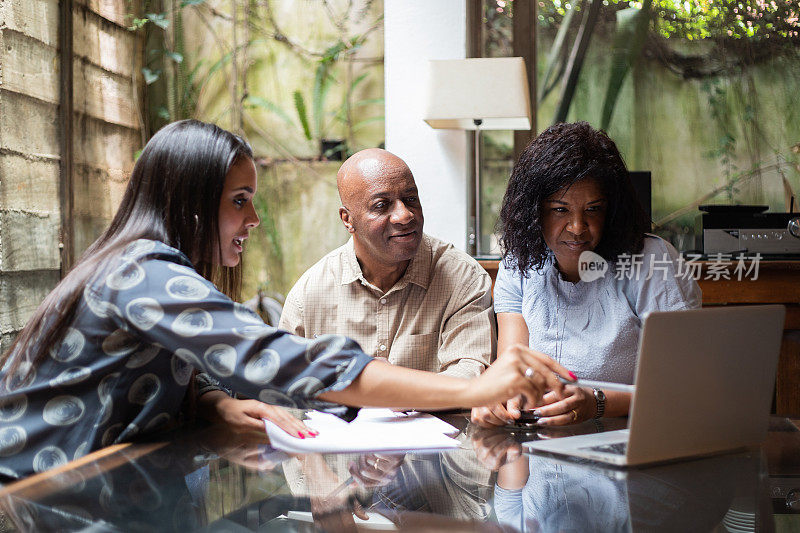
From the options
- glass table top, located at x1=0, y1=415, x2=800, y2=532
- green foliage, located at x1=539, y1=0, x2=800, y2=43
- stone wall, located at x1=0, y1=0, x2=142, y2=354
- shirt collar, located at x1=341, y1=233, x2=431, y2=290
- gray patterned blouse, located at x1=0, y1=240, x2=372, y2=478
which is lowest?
glass table top, located at x1=0, y1=415, x2=800, y2=532

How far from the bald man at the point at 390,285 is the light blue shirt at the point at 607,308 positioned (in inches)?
6.3

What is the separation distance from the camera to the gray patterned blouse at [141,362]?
3.54 ft

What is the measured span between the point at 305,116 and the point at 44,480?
2.96m

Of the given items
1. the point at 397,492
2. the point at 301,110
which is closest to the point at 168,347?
the point at 397,492

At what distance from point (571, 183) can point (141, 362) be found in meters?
0.98

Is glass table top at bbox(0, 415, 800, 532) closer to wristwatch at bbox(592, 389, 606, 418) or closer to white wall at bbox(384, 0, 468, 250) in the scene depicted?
wristwatch at bbox(592, 389, 606, 418)

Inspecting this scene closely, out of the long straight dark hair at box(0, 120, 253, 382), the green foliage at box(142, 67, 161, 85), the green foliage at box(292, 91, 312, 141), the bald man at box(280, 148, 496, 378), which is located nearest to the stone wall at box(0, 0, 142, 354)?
the green foliage at box(142, 67, 161, 85)

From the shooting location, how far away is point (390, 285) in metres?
2.02

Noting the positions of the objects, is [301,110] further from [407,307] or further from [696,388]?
[696,388]

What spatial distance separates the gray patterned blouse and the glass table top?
0.08 m

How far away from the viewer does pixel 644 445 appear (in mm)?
1003

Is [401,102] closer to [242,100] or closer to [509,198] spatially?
[242,100]

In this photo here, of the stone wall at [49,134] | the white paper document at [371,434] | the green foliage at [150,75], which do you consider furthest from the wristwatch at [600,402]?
the green foliage at [150,75]

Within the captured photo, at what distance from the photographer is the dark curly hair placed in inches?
68.0
